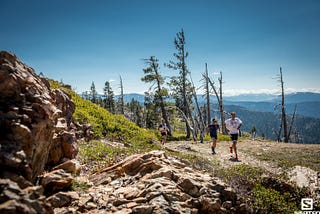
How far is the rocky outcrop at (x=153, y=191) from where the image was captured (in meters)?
5.92

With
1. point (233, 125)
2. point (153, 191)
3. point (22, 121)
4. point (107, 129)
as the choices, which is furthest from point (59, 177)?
point (107, 129)

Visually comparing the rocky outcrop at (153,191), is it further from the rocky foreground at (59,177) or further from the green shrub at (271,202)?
the green shrub at (271,202)

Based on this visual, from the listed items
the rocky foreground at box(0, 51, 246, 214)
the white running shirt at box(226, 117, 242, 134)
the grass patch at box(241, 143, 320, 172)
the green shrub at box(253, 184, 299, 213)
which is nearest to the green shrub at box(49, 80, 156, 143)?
the white running shirt at box(226, 117, 242, 134)

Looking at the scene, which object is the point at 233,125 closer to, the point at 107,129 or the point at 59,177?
the point at 107,129

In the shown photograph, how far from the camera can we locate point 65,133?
28.3ft

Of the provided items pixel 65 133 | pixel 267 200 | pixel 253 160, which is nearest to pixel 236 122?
pixel 253 160

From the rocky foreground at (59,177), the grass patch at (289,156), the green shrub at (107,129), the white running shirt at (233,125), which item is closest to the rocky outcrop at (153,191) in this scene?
the rocky foreground at (59,177)

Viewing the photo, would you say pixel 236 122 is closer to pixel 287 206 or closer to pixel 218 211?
pixel 287 206

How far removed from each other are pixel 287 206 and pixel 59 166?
9.64m

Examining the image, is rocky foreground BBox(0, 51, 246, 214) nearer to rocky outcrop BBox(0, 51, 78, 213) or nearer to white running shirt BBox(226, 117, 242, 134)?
rocky outcrop BBox(0, 51, 78, 213)

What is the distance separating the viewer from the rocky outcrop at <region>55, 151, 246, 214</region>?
5922mm

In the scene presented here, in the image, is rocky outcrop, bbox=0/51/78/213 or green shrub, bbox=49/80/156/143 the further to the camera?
green shrub, bbox=49/80/156/143

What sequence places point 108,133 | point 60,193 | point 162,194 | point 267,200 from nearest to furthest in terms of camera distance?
1. point 60,193
2. point 162,194
3. point 267,200
4. point 108,133

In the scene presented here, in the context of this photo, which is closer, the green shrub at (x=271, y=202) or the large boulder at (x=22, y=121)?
the large boulder at (x=22, y=121)
